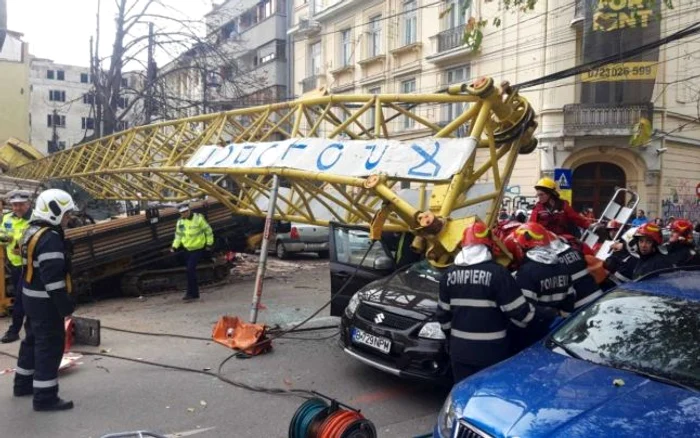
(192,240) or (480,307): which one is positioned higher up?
(480,307)

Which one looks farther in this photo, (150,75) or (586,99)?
(586,99)

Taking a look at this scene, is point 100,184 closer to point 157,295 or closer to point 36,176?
point 157,295

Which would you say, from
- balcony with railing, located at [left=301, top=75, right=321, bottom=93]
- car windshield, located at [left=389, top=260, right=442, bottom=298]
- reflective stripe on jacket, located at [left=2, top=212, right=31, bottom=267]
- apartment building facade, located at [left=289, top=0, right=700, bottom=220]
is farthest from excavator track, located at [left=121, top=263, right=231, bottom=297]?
balcony with railing, located at [left=301, top=75, right=321, bottom=93]

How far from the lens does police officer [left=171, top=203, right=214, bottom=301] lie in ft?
33.7

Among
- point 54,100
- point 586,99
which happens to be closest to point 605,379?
point 586,99

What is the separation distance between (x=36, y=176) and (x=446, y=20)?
1534 centimetres

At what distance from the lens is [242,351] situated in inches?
259

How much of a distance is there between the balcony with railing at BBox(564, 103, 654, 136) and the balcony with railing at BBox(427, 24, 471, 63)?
4640 millimetres

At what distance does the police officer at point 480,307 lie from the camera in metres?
3.91

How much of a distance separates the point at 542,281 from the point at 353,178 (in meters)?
1.90

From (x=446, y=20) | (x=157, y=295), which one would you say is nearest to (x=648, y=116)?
(x=446, y=20)

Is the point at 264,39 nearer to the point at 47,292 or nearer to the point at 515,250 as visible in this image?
the point at 47,292

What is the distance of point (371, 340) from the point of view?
5.37 meters

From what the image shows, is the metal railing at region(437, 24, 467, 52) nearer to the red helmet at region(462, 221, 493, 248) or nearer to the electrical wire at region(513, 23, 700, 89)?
the electrical wire at region(513, 23, 700, 89)
